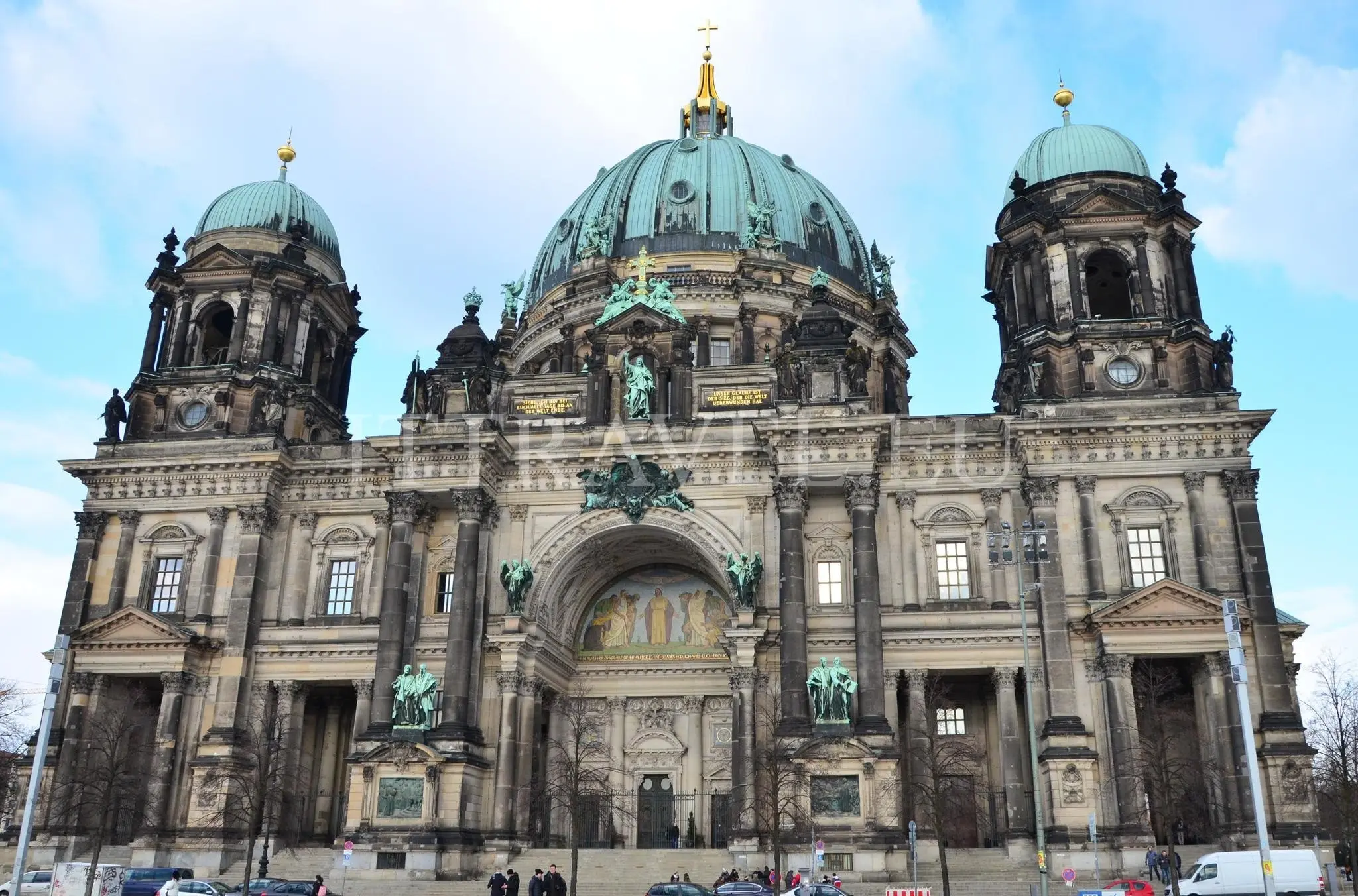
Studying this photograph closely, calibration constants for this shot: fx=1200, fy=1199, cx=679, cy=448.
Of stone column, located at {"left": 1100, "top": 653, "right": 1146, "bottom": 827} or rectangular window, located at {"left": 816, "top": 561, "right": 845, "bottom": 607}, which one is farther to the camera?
rectangular window, located at {"left": 816, "top": 561, "right": 845, "bottom": 607}

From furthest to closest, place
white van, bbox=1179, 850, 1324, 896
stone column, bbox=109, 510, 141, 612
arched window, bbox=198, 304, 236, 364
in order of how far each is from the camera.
→ arched window, bbox=198, 304, 236, 364 < stone column, bbox=109, 510, 141, 612 < white van, bbox=1179, 850, 1324, 896

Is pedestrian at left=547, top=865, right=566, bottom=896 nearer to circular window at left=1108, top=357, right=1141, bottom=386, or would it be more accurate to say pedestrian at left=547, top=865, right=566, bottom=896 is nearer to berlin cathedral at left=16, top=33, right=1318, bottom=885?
berlin cathedral at left=16, top=33, right=1318, bottom=885

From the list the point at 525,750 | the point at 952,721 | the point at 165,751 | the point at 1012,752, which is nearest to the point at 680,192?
the point at 952,721

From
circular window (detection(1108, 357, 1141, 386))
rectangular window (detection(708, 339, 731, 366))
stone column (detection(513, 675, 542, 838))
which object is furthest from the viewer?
rectangular window (detection(708, 339, 731, 366))

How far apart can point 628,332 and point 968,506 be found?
1361 centimetres

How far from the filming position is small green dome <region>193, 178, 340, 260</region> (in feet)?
160

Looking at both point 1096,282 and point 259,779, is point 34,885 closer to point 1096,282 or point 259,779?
point 259,779

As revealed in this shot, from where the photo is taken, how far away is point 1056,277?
141 ft

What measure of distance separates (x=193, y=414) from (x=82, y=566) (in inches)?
268

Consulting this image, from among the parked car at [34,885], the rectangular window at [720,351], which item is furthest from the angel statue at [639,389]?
the parked car at [34,885]

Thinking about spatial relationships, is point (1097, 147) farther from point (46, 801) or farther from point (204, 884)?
point (46, 801)

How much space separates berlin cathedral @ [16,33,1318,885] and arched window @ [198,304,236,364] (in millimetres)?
334

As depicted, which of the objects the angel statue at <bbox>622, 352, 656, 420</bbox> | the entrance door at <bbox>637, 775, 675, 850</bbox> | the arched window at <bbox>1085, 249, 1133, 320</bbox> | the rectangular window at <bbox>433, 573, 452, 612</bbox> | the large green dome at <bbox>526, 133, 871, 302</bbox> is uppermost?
the large green dome at <bbox>526, 133, 871, 302</bbox>

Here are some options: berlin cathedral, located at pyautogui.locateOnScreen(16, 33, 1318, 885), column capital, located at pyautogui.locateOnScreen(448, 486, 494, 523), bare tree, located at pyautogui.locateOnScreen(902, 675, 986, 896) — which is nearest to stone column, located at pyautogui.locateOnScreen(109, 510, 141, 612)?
berlin cathedral, located at pyautogui.locateOnScreen(16, 33, 1318, 885)
